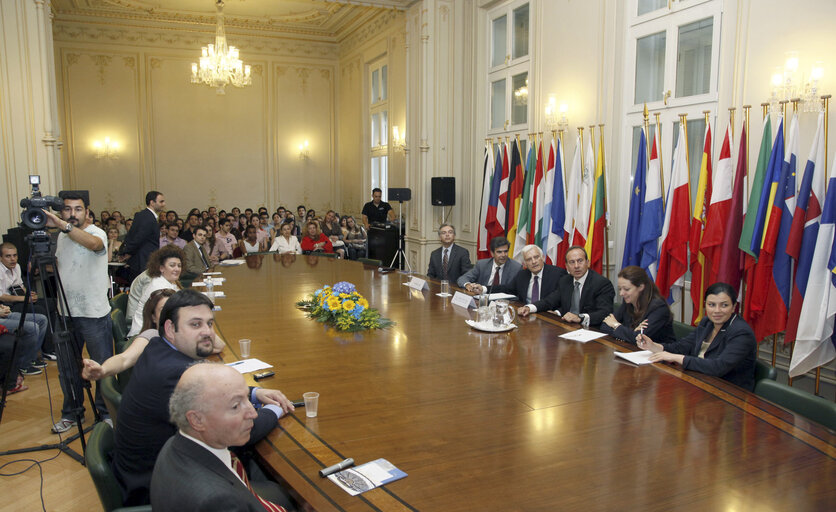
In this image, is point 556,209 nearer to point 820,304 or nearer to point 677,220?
point 677,220

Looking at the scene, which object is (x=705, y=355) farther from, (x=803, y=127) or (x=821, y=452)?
(x=803, y=127)

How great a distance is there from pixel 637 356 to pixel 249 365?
2072 millimetres

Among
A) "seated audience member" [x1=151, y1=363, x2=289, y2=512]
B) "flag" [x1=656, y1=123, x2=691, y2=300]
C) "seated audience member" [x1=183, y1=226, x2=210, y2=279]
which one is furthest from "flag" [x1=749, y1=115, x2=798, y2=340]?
"seated audience member" [x1=183, y1=226, x2=210, y2=279]

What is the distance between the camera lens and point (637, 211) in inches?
221

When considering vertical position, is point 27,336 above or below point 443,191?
below

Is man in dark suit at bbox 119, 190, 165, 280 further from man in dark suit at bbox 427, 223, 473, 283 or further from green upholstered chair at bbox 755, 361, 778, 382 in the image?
green upholstered chair at bbox 755, 361, 778, 382

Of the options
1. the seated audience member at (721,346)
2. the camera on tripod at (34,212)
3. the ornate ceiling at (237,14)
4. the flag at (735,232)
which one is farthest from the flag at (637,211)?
the ornate ceiling at (237,14)

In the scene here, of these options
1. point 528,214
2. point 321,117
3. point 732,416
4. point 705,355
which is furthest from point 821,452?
point 321,117

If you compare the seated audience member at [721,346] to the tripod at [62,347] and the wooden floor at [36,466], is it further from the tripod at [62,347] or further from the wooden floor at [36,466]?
the tripod at [62,347]

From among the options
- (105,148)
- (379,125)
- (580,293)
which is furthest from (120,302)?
(105,148)

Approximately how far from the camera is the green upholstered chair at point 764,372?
119 inches

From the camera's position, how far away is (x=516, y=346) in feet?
11.3

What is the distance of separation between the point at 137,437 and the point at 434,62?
759 centimetres

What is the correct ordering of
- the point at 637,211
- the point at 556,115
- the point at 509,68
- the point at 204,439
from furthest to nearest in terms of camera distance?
the point at 509,68
the point at 556,115
the point at 637,211
the point at 204,439
